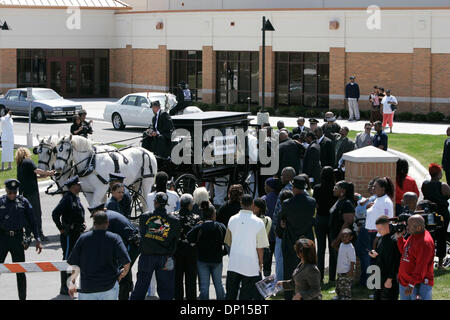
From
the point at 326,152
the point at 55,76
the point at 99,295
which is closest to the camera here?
Answer: the point at 99,295

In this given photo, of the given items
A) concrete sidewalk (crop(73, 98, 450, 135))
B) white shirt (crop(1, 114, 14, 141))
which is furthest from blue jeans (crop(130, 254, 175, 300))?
concrete sidewalk (crop(73, 98, 450, 135))

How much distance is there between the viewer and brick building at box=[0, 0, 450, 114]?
132ft

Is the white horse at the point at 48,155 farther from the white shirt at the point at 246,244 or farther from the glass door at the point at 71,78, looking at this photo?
the glass door at the point at 71,78

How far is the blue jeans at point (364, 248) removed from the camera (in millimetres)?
13547

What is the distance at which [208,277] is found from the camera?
12414mm

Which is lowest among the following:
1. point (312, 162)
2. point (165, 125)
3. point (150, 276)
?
point (150, 276)

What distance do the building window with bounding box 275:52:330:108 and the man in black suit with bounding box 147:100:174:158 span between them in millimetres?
24926

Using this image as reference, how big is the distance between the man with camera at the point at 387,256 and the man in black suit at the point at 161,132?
28.0ft

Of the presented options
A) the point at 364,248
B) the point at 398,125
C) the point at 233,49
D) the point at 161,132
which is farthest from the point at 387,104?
the point at 364,248

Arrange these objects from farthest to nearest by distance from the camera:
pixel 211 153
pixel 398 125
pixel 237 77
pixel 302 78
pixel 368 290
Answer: pixel 237 77, pixel 302 78, pixel 398 125, pixel 211 153, pixel 368 290

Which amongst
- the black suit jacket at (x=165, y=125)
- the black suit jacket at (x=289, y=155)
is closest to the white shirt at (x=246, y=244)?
the black suit jacket at (x=289, y=155)

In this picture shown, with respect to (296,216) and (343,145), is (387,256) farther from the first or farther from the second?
(343,145)

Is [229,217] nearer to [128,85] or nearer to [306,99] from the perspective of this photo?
[306,99]

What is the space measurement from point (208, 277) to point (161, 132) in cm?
735
